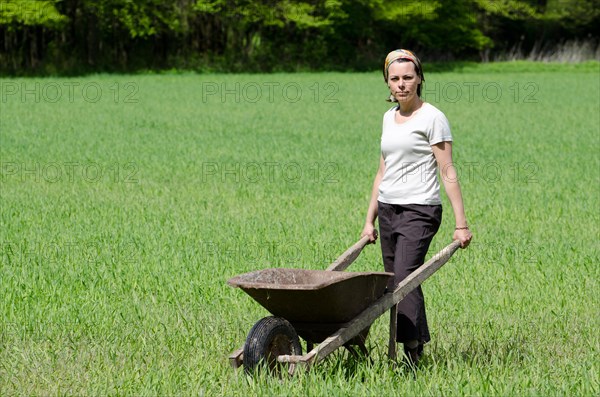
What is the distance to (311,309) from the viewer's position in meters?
4.62

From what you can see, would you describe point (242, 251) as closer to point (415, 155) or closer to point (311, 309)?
point (415, 155)

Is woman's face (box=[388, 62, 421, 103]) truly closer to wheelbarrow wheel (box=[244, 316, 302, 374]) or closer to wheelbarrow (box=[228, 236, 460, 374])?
wheelbarrow (box=[228, 236, 460, 374])

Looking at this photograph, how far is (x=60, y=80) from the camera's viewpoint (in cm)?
4094

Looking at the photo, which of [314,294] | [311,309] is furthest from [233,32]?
[314,294]

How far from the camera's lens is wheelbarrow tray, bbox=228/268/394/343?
4453 mm

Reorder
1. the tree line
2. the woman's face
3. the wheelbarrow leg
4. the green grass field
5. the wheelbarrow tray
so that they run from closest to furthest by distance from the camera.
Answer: the wheelbarrow tray → the wheelbarrow leg → the green grass field → the woman's face → the tree line

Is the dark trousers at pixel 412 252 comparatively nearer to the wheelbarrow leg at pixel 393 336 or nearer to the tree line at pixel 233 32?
the wheelbarrow leg at pixel 393 336

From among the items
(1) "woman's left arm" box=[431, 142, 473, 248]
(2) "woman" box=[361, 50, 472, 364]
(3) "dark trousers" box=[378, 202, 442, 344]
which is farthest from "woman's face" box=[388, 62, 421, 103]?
(3) "dark trousers" box=[378, 202, 442, 344]

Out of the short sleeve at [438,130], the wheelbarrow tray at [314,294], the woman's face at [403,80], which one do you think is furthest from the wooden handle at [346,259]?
the woman's face at [403,80]

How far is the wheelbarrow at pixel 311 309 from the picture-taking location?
4.49m

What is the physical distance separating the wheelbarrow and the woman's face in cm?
90

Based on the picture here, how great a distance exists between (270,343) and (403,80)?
160cm

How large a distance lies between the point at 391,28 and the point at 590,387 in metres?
56.6

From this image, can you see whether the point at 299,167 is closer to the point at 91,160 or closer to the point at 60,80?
the point at 91,160
